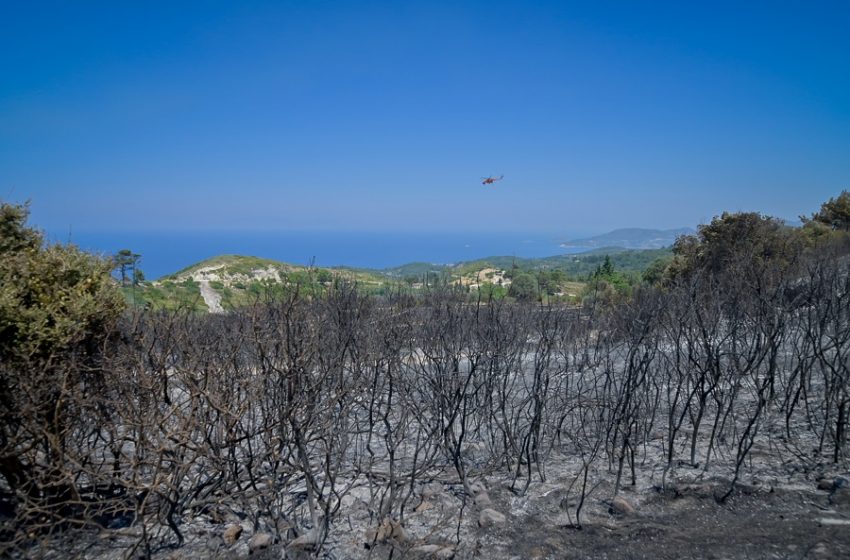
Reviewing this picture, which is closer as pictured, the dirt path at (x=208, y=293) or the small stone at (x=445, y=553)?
the small stone at (x=445, y=553)

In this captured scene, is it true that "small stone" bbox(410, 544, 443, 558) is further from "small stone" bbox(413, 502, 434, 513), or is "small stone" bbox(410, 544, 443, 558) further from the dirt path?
the dirt path

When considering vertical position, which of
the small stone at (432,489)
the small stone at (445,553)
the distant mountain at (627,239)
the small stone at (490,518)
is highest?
the distant mountain at (627,239)

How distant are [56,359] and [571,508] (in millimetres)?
5893

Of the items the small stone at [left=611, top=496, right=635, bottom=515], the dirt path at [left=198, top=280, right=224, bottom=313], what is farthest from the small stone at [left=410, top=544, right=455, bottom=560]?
the dirt path at [left=198, top=280, right=224, bottom=313]

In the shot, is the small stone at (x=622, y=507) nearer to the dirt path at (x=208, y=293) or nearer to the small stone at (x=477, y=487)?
the small stone at (x=477, y=487)

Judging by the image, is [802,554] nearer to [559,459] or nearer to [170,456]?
[559,459]

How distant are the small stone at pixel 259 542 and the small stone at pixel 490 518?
7.71 feet

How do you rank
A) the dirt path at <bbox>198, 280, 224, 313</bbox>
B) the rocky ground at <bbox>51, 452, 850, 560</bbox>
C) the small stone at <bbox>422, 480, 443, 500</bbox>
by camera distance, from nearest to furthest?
the rocky ground at <bbox>51, 452, 850, 560</bbox> → the small stone at <bbox>422, 480, 443, 500</bbox> → the dirt path at <bbox>198, 280, 224, 313</bbox>

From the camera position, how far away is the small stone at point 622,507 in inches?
236

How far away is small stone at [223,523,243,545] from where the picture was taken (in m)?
5.59

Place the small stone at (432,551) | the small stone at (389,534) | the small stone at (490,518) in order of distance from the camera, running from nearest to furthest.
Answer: the small stone at (432,551)
the small stone at (389,534)
the small stone at (490,518)

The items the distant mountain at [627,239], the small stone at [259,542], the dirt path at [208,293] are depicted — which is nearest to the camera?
the small stone at [259,542]

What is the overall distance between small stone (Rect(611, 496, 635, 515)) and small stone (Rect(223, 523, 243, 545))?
4.34 m

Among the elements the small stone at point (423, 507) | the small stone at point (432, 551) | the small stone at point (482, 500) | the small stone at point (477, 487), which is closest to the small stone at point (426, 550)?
the small stone at point (432, 551)
